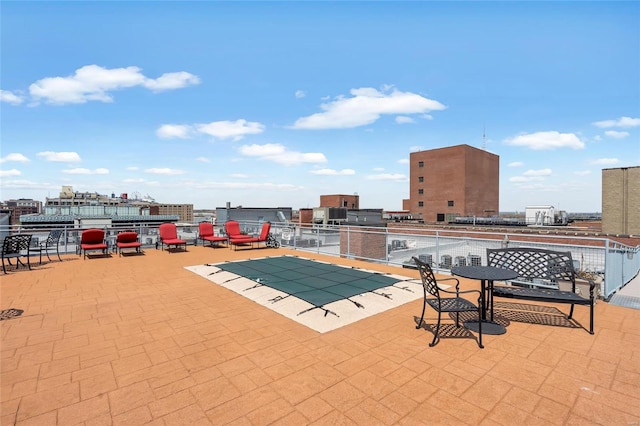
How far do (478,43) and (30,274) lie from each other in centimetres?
1521

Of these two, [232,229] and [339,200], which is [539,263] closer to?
[232,229]

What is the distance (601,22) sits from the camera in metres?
7.75

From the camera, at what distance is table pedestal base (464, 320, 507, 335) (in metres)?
3.85

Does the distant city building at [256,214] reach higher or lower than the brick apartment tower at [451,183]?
lower

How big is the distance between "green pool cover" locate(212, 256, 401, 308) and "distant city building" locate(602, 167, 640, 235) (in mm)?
29916

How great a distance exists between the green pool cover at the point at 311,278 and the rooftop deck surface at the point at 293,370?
100 cm

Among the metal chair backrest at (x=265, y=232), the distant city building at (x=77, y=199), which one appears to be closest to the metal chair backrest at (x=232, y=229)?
the metal chair backrest at (x=265, y=232)

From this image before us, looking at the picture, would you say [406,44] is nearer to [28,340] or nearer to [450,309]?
[450,309]

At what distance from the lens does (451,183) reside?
51906 mm

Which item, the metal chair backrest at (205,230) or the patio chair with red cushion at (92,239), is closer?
the patio chair with red cushion at (92,239)

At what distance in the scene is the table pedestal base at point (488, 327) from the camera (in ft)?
12.6

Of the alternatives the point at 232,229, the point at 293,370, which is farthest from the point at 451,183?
the point at 293,370

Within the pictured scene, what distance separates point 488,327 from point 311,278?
3.59 m

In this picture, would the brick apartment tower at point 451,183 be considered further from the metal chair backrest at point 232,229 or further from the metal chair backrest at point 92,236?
the metal chair backrest at point 92,236
